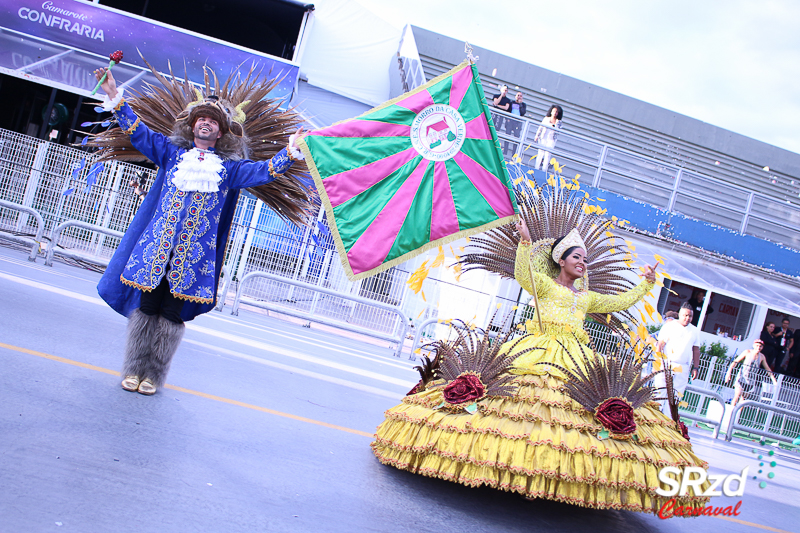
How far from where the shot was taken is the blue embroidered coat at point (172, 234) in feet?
12.5

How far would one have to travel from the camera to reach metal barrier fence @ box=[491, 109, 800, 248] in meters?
13.8

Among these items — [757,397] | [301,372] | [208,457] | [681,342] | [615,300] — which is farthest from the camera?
[757,397]

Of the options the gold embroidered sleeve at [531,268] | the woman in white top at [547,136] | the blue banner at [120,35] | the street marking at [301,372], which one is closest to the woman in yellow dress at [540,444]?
the gold embroidered sleeve at [531,268]

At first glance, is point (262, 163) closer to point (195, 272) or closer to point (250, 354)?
point (195, 272)

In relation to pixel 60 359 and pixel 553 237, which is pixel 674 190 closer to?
pixel 553 237

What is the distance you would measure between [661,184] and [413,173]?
40.5 ft

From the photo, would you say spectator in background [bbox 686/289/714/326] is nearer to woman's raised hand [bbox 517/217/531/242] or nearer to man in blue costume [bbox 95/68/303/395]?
woman's raised hand [bbox 517/217/531/242]

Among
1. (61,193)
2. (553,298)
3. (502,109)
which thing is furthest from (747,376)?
(61,193)

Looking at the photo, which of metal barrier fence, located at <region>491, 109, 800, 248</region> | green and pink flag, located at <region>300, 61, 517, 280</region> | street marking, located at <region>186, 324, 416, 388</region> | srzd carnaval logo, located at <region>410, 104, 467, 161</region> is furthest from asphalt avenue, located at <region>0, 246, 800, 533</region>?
metal barrier fence, located at <region>491, 109, 800, 248</region>

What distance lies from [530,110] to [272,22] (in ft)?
28.0

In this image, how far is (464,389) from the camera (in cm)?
346

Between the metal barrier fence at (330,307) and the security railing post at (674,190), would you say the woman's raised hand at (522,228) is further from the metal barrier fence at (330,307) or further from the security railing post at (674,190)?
the security railing post at (674,190)

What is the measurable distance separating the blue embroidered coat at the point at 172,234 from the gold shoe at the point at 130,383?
1.37 feet

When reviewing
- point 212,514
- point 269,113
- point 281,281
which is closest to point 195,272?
point 269,113
